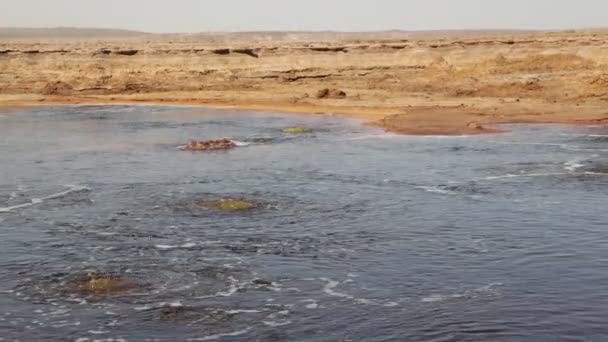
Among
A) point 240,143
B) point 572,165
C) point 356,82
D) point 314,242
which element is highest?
point 356,82

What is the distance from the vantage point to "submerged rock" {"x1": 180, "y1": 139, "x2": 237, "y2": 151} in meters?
27.5

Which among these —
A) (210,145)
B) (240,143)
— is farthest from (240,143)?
(210,145)

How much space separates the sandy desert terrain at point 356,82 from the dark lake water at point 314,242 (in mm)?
9035

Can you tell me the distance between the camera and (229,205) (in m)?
18.1

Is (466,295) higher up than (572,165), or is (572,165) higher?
(572,165)

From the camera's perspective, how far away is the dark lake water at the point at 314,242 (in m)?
10.9

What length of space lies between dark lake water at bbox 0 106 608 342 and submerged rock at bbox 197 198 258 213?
285 mm

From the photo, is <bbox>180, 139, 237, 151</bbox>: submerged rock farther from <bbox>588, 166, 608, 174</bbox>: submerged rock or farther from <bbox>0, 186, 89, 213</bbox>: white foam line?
<bbox>588, 166, 608, 174</bbox>: submerged rock

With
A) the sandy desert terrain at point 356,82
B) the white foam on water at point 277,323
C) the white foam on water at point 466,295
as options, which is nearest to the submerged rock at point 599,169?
the sandy desert terrain at point 356,82

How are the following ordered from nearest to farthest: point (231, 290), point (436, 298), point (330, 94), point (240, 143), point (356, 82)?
point (436, 298), point (231, 290), point (240, 143), point (330, 94), point (356, 82)

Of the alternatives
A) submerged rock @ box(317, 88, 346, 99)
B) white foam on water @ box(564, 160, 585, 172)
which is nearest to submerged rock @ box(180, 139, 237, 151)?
white foam on water @ box(564, 160, 585, 172)

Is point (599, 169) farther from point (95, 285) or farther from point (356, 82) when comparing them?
point (356, 82)

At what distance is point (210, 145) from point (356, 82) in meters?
23.2

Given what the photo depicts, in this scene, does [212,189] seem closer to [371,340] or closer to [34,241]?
[34,241]
